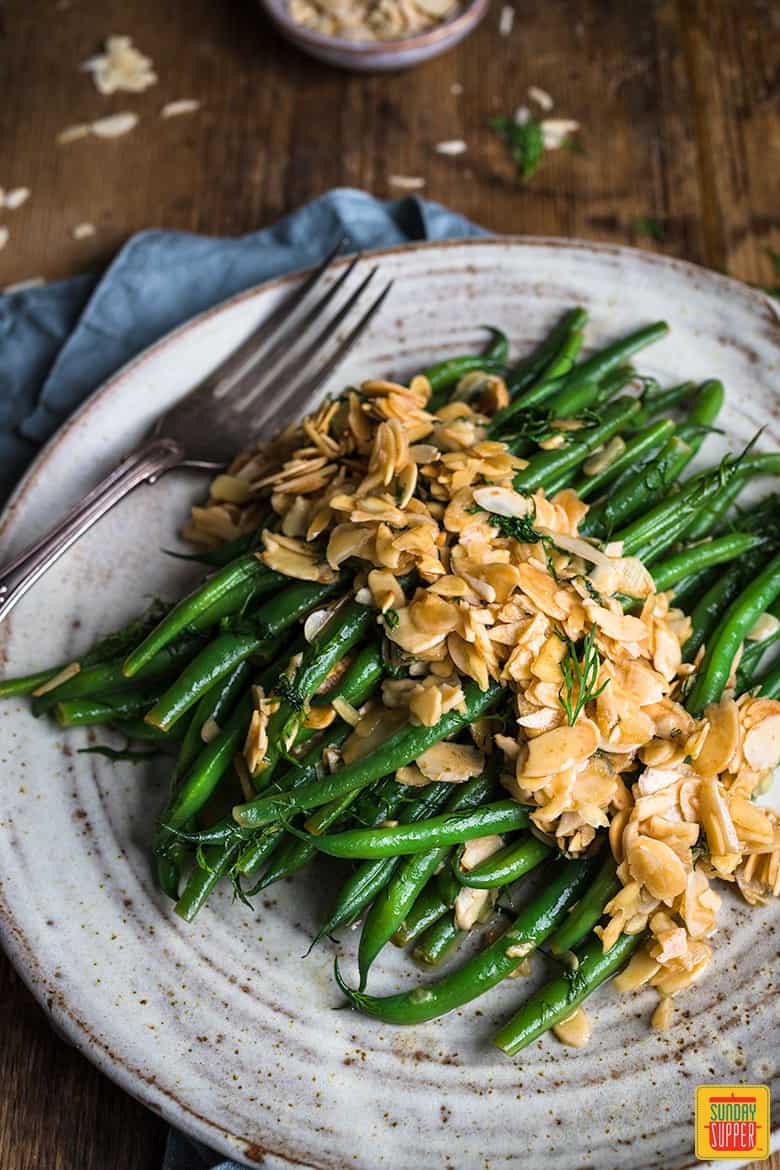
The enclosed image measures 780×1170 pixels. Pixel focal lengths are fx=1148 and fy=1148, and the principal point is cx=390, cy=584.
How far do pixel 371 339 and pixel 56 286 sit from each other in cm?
130

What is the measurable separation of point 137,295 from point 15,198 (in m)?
0.96

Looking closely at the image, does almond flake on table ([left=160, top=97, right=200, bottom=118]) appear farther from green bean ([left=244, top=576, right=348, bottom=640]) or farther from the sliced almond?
the sliced almond

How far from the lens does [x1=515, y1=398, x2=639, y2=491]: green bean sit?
291cm

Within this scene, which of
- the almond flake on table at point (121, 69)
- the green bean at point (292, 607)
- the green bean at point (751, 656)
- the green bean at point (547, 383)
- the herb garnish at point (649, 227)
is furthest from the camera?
the almond flake on table at point (121, 69)

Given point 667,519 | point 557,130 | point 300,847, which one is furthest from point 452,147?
point 300,847

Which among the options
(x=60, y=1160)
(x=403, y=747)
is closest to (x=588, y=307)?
(x=403, y=747)

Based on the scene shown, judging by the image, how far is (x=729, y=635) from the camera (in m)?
2.82

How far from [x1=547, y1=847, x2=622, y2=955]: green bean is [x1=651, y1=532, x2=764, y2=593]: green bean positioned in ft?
2.38

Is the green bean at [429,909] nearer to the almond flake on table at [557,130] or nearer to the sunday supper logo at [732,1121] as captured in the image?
the sunday supper logo at [732,1121]

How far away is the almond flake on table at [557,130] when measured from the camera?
15.2 feet

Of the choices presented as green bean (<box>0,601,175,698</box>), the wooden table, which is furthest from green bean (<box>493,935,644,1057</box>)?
the wooden table

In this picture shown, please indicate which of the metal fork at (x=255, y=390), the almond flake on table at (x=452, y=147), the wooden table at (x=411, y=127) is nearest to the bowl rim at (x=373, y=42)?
the wooden table at (x=411, y=127)

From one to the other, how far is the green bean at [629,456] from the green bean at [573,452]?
0.06 metres

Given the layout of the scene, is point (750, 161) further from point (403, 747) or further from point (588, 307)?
point (403, 747)
